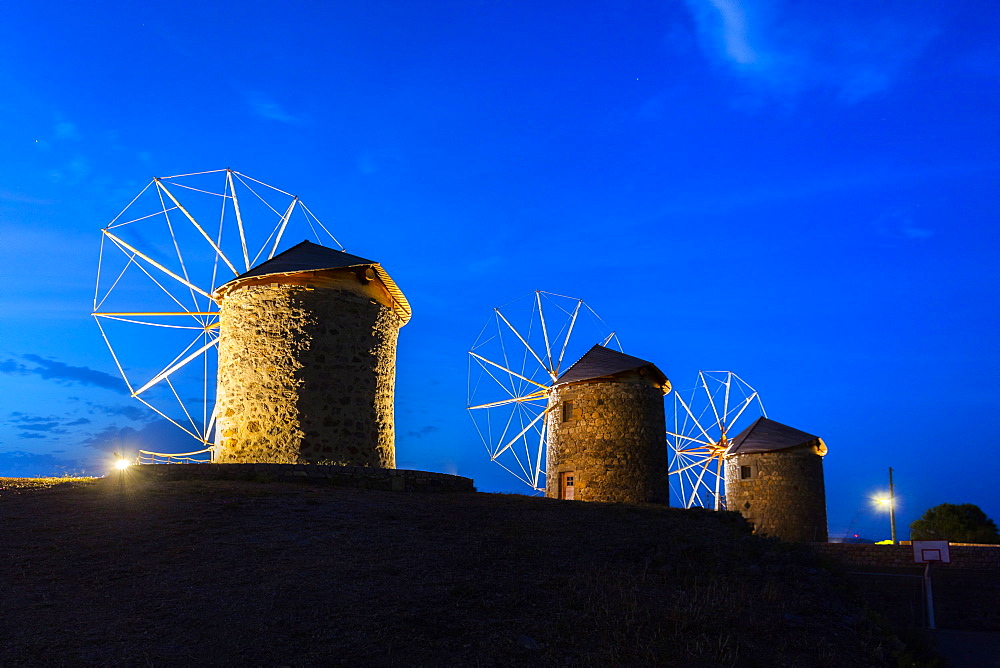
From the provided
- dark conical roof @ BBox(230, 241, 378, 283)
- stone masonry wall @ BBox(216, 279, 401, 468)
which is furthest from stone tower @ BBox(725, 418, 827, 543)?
dark conical roof @ BBox(230, 241, 378, 283)

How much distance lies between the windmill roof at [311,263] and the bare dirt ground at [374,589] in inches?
230

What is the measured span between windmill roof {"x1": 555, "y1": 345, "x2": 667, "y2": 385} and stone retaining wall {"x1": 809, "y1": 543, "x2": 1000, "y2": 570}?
26.1ft

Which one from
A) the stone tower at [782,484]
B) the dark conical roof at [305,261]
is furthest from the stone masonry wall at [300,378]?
the stone tower at [782,484]

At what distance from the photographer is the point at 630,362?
73.6ft

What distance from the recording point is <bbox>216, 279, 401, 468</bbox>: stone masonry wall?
14492 mm

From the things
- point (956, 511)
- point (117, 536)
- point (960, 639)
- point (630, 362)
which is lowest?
point (960, 639)

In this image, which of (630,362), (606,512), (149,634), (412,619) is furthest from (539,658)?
(630,362)

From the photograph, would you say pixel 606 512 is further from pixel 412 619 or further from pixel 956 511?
pixel 956 511

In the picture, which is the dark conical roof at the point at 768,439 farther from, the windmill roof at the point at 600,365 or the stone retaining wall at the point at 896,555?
the windmill roof at the point at 600,365

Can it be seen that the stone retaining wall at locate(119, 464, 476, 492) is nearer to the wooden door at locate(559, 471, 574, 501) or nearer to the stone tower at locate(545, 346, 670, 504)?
the stone tower at locate(545, 346, 670, 504)

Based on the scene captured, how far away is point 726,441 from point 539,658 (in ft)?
94.1

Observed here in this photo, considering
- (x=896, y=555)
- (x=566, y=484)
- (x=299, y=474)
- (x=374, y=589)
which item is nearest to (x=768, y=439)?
(x=896, y=555)

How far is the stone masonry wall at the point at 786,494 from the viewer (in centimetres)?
2789

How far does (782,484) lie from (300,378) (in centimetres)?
2260
